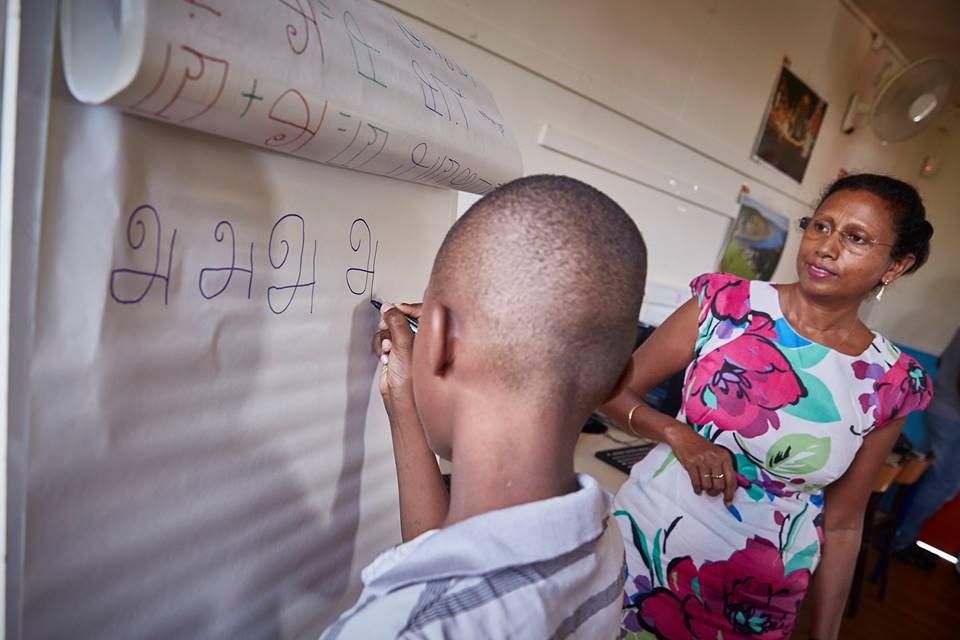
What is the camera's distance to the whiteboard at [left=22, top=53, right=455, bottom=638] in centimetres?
46

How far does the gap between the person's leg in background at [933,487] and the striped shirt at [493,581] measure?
138 inches

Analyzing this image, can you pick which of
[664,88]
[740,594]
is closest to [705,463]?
[740,594]

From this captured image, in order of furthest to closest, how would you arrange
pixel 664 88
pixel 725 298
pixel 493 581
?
pixel 664 88 < pixel 725 298 < pixel 493 581

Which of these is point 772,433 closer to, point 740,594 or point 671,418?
point 671,418

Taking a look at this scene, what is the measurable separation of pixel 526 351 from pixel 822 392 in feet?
2.48

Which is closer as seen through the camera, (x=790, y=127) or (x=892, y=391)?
(x=892, y=391)

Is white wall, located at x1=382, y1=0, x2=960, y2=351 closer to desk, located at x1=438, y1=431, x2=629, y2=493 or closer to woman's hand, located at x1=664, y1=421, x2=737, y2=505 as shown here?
desk, located at x1=438, y1=431, x2=629, y2=493

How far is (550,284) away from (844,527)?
0.94 meters

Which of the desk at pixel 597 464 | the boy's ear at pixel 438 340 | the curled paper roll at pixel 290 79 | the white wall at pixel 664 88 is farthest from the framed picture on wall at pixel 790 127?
the boy's ear at pixel 438 340

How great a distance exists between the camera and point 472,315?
0.50m

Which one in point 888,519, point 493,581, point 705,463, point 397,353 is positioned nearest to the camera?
point 493,581

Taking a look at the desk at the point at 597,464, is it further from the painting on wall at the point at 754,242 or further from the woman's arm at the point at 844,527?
the painting on wall at the point at 754,242

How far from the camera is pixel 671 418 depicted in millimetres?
996

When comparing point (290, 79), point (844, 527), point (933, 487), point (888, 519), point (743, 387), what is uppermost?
point (290, 79)
